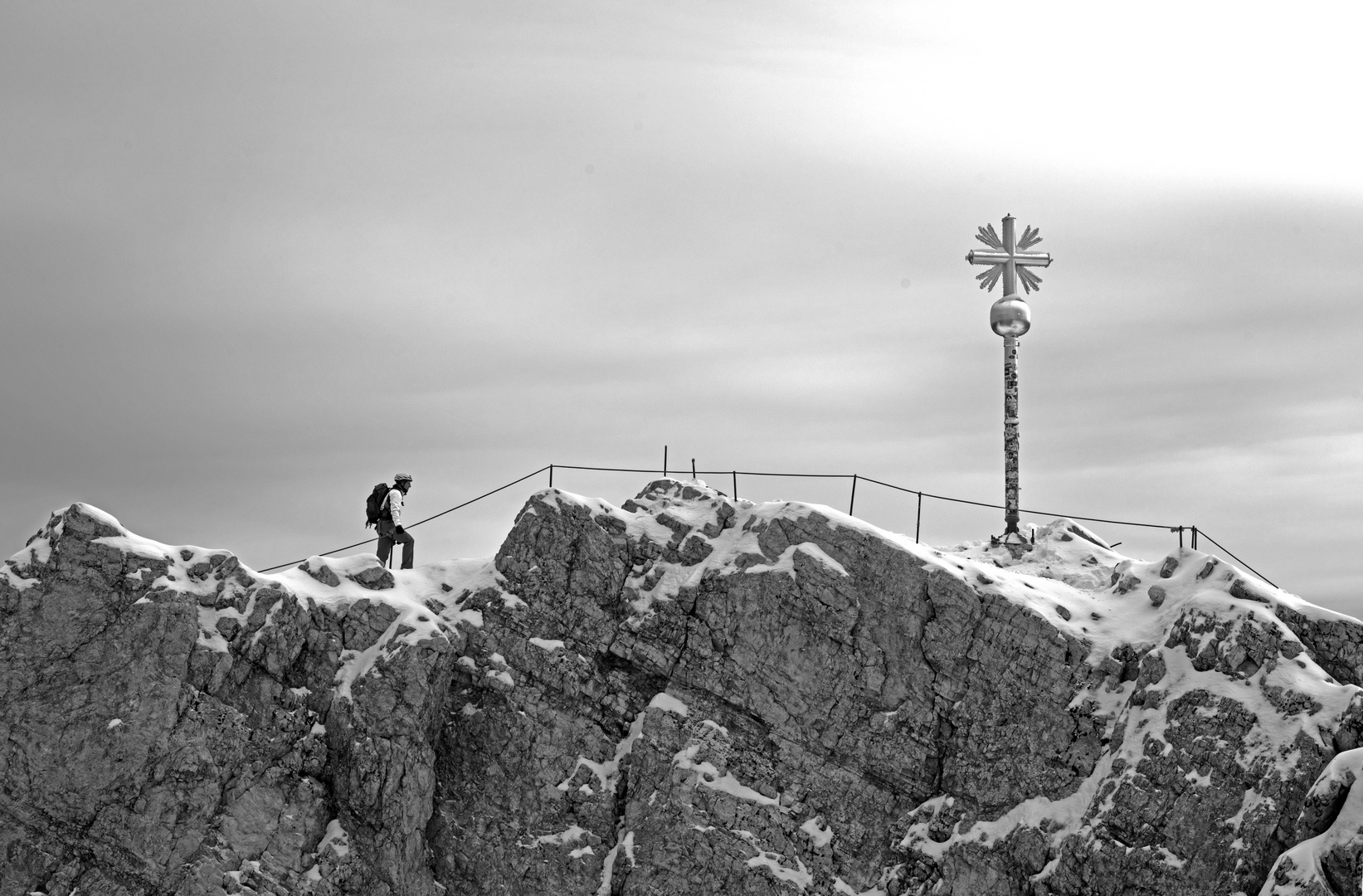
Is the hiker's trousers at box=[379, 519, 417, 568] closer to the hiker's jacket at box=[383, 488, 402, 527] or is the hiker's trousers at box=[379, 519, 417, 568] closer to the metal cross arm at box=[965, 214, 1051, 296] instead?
the hiker's jacket at box=[383, 488, 402, 527]

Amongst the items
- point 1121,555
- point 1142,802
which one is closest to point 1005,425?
point 1121,555

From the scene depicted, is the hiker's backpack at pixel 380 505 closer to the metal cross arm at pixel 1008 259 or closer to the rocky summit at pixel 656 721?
the rocky summit at pixel 656 721

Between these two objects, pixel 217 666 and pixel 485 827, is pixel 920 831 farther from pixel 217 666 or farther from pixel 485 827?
pixel 217 666

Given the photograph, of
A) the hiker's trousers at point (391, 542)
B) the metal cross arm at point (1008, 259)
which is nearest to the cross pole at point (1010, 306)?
the metal cross arm at point (1008, 259)

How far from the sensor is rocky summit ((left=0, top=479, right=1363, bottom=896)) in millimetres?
37031

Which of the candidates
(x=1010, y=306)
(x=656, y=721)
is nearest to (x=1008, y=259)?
(x=1010, y=306)

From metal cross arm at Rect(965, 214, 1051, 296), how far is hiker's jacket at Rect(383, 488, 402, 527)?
17072 mm

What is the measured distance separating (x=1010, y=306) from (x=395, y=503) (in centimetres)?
1739

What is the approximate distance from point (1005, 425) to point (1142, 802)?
13392mm

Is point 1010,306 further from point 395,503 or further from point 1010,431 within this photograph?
point 395,503

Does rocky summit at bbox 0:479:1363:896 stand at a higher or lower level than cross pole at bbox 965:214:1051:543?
lower

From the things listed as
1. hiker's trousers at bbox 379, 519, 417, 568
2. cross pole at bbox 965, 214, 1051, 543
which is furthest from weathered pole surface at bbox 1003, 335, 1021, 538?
hiker's trousers at bbox 379, 519, 417, 568

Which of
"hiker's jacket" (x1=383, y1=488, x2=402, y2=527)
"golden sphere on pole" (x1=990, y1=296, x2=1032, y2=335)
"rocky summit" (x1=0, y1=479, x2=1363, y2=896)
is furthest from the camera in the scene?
"golden sphere on pole" (x1=990, y1=296, x2=1032, y2=335)

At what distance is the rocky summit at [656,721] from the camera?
1458 inches
